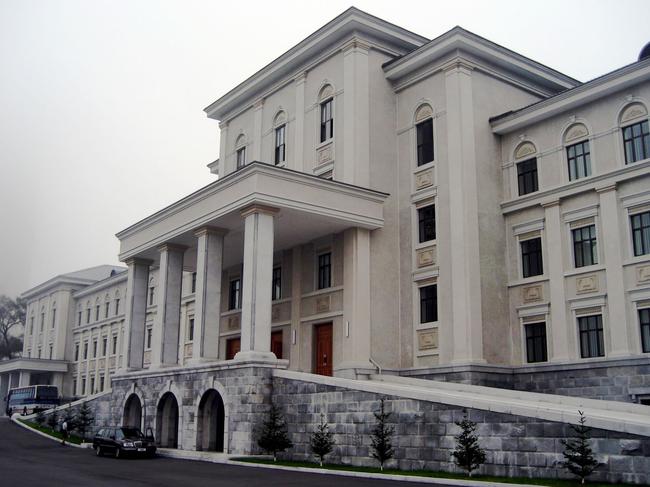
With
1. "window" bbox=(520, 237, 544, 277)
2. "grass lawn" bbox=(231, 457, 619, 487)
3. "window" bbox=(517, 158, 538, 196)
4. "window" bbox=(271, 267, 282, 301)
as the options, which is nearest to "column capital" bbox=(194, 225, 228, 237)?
"window" bbox=(271, 267, 282, 301)

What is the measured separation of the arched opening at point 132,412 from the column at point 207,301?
6469mm

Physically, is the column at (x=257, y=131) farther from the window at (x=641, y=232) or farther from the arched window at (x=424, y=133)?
the window at (x=641, y=232)

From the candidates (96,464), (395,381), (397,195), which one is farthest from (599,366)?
Result: (96,464)

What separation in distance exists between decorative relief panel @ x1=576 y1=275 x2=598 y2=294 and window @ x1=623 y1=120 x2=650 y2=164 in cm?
433

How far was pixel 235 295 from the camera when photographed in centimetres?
3762

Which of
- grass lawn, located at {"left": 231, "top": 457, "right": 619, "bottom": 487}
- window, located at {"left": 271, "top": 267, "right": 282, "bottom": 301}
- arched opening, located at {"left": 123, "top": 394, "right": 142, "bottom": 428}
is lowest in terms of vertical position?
grass lawn, located at {"left": 231, "top": 457, "right": 619, "bottom": 487}

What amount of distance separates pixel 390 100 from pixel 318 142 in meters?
3.71

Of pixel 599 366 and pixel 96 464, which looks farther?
pixel 599 366

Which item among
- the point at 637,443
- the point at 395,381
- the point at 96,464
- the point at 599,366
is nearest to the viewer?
the point at 637,443

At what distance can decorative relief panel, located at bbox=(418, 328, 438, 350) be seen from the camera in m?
28.7

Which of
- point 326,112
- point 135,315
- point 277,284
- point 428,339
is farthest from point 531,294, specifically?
point 135,315

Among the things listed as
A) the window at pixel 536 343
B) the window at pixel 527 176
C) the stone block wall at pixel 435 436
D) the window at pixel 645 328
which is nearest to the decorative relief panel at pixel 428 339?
the window at pixel 536 343

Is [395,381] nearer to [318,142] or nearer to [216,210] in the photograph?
[216,210]

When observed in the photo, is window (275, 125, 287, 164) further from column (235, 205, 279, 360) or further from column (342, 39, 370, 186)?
column (235, 205, 279, 360)
